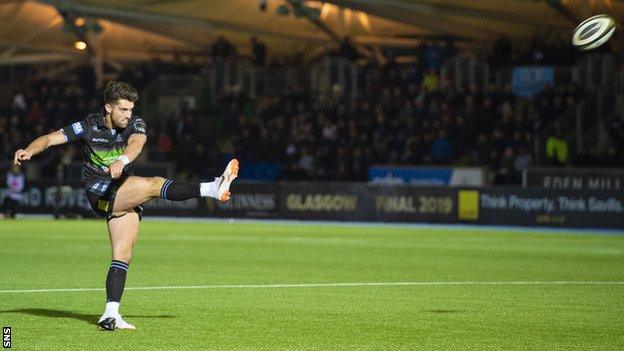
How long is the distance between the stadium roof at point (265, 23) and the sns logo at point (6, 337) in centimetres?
3162

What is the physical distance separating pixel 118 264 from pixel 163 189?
789 millimetres

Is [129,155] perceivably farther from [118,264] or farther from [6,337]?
[6,337]

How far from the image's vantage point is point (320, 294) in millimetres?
14773

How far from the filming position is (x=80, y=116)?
44875 millimetres

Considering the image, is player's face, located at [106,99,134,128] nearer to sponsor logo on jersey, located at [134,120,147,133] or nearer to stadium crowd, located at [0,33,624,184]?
sponsor logo on jersey, located at [134,120,147,133]

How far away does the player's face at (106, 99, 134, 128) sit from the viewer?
1114 cm

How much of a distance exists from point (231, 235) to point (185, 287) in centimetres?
1330

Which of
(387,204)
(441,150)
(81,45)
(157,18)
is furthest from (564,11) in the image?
(81,45)

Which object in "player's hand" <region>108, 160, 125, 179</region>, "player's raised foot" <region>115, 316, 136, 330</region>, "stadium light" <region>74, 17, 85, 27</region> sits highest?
"stadium light" <region>74, 17, 85, 27</region>

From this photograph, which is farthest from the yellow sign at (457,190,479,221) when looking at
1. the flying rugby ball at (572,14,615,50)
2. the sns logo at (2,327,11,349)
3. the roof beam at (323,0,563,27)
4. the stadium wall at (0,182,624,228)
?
the sns logo at (2,327,11,349)

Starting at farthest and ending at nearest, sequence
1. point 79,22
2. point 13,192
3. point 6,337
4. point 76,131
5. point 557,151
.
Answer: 1. point 79,22
2. point 13,192
3. point 557,151
4. point 76,131
5. point 6,337

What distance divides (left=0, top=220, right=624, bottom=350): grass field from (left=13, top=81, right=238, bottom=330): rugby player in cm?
56

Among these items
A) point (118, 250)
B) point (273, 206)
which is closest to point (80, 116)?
point (273, 206)

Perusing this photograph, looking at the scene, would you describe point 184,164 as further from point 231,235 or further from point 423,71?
point 231,235
